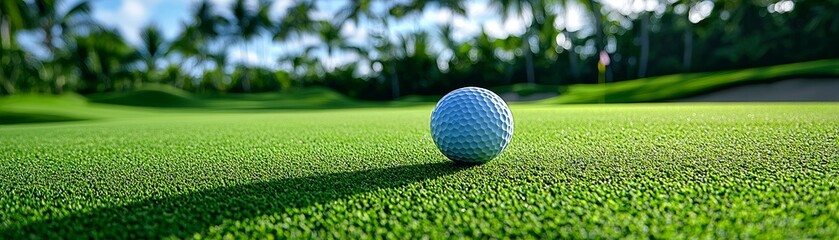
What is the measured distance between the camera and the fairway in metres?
1.20

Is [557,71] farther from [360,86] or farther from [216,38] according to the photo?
[216,38]

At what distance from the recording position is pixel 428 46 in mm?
27531

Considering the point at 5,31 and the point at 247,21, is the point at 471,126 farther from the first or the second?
the point at 247,21

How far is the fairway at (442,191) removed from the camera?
120 centimetres

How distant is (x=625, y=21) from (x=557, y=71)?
5679 mm

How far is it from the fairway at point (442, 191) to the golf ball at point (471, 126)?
0.08 metres

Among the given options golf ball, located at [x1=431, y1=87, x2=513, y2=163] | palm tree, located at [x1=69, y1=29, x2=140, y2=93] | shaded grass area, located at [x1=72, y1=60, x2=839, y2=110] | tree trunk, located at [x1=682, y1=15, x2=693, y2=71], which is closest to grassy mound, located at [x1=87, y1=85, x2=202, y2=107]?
shaded grass area, located at [x1=72, y1=60, x2=839, y2=110]

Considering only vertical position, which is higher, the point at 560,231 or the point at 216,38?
the point at 216,38

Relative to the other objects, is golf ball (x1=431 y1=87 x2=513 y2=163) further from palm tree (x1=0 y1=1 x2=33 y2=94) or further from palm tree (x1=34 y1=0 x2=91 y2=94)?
palm tree (x1=34 y1=0 x2=91 y2=94)

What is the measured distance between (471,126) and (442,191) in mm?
554

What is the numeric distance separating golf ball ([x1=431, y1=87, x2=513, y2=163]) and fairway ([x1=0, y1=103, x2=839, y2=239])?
Result: 8 cm

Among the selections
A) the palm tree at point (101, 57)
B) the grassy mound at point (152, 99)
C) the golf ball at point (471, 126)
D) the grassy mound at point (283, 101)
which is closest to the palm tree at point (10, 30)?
the palm tree at point (101, 57)

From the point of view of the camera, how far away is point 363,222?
1.26m

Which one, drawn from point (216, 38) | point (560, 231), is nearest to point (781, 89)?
point (560, 231)
